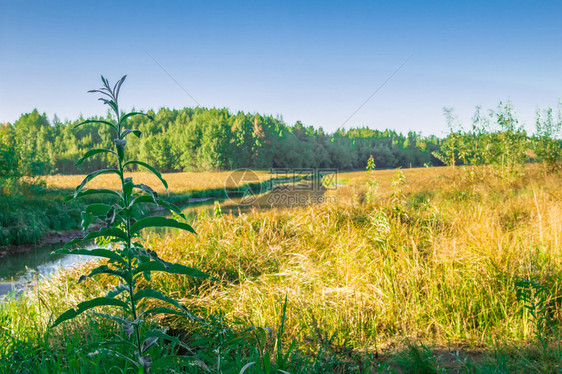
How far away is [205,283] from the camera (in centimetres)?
432

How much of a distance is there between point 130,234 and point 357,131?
140161mm

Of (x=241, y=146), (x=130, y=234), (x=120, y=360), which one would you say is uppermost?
(x=241, y=146)

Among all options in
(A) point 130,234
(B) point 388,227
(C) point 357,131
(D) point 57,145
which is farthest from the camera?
(C) point 357,131

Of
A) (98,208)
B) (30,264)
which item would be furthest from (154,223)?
(30,264)

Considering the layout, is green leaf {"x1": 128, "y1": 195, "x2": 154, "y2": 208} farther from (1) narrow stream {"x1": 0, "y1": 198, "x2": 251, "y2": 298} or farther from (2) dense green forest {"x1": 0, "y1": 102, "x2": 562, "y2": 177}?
(2) dense green forest {"x1": 0, "y1": 102, "x2": 562, "y2": 177}

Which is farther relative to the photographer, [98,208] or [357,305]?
[357,305]

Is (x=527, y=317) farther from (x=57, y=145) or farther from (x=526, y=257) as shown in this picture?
(x=57, y=145)

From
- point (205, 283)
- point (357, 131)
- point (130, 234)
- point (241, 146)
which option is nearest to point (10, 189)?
point (205, 283)

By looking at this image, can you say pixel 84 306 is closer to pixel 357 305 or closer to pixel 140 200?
pixel 140 200

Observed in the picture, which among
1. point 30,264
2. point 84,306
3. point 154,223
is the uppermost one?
point 154,223

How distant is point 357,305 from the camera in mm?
3539

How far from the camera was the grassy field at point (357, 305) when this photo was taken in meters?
2.60

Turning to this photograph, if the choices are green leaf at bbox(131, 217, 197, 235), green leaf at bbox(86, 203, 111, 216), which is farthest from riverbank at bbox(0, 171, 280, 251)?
green leaf at bbox(131, 217, 197, 235)

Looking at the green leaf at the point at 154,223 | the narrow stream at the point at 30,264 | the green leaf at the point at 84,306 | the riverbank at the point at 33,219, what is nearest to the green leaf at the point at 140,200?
the green leaf at the point at 154,223
